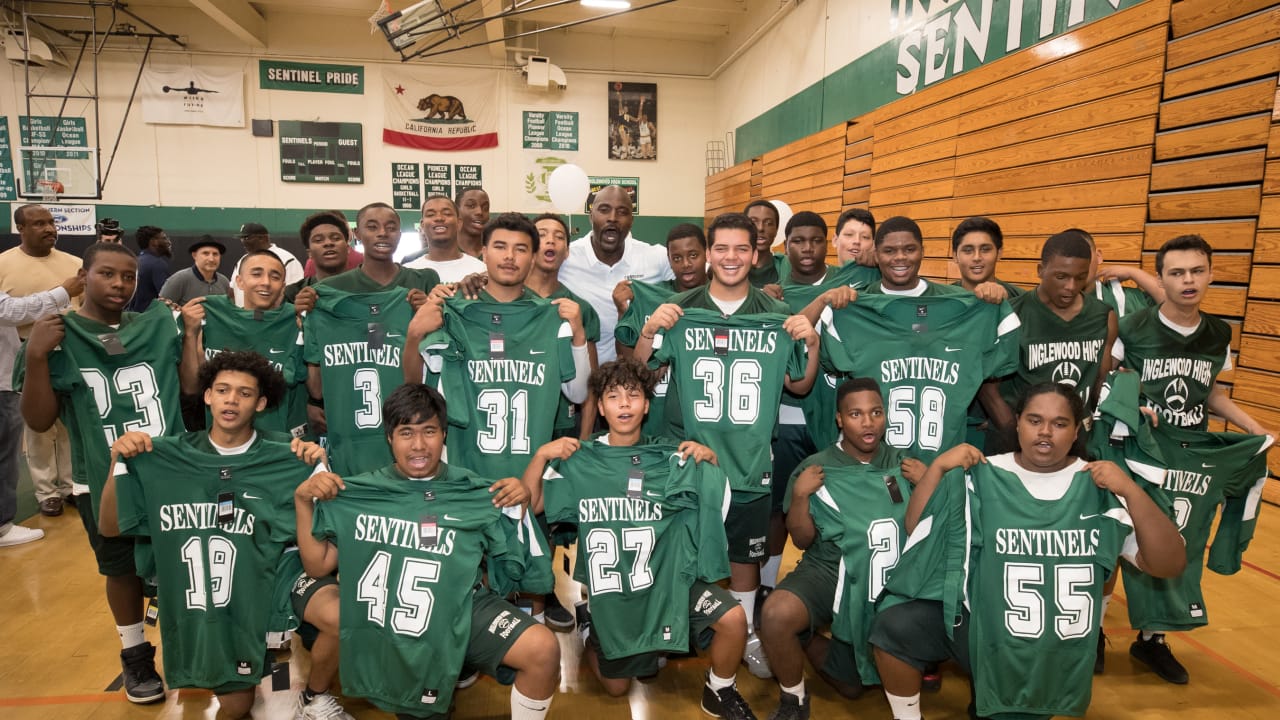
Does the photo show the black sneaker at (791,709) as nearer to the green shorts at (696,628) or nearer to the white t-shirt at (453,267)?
the green shorts at (696,628)

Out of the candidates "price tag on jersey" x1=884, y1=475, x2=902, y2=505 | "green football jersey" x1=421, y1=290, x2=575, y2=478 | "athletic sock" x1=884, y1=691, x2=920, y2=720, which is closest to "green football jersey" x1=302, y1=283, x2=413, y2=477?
"green football jersey" x1=421, y1=290, x2=575, y2=478

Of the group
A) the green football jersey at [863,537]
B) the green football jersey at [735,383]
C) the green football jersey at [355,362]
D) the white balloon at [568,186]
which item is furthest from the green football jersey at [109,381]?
the white balloon at [568,186]

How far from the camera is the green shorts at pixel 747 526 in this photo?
318 cm

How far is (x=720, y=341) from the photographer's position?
10.3 feet

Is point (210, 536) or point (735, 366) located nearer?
point (210, 536)

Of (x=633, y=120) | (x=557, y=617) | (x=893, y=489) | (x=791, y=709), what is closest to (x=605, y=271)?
(x=557, y=617)

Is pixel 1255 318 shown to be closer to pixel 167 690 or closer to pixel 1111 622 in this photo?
pixel 1111 622

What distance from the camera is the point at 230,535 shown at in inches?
108

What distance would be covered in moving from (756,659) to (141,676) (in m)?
2.63

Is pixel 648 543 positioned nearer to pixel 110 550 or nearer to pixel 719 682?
pixel 719 682

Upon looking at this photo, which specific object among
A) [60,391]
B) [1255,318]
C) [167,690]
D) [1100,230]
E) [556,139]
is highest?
[556,139]

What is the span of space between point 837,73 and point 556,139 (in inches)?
266

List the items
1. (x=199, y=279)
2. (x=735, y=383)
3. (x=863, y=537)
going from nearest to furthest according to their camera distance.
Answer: (x=863, y=537) < (x=735, y=383) < (x=199, y=279)

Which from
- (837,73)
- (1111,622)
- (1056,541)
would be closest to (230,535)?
(1056,541)
